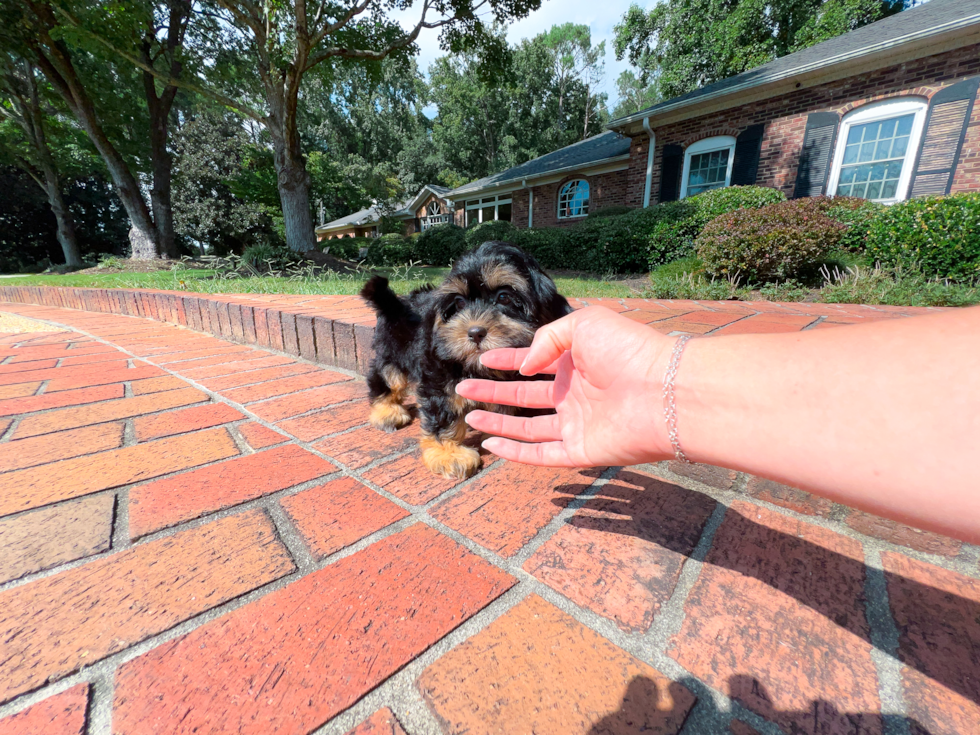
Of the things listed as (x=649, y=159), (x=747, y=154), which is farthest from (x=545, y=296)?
(x=649, y=159)

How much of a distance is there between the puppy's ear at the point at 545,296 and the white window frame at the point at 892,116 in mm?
12119

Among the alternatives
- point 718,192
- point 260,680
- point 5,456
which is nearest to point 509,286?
point 260,680

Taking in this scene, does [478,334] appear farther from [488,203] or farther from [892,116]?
[488,203]

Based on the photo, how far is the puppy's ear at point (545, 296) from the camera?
1884mm

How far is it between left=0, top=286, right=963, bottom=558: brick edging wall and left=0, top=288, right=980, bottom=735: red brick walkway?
0.01m

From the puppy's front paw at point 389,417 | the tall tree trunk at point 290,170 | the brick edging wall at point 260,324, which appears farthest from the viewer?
the tall tree trunk at point 290,170

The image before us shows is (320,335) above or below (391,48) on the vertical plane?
below

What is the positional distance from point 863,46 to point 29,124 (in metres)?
30.6

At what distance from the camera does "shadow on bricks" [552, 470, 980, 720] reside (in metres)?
0.78

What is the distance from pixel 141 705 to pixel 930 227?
30.4ft

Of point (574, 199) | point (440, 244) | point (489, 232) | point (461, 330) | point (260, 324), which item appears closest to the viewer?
point (461, 330)

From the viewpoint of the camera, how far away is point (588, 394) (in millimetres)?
1189

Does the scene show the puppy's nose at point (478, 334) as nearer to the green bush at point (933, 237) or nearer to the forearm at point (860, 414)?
the forearm at point (860, 414)

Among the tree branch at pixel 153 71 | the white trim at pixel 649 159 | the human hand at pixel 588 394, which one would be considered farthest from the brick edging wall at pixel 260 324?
the white trim at pixel 649 159
